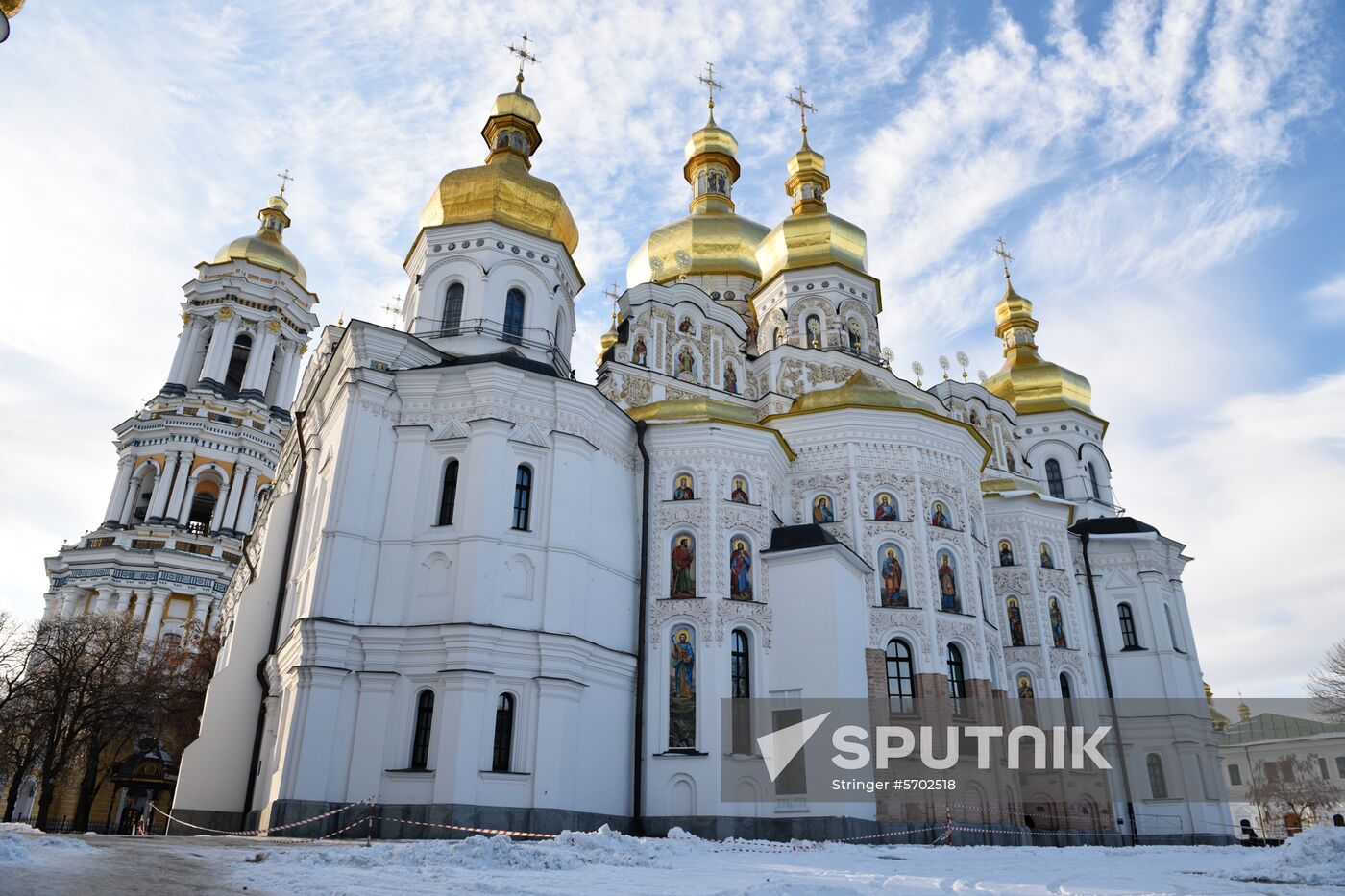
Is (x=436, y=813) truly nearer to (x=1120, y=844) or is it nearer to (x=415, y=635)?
(x=415, y=635)

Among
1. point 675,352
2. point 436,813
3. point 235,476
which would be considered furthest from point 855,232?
point 235,476

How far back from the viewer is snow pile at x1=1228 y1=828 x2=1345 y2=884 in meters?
9.09

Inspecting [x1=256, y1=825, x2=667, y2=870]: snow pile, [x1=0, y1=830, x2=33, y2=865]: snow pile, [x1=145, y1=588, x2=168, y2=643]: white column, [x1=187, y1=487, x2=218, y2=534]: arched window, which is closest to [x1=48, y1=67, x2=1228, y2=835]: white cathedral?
[x1=256, y1=825, x2=667, y2=870]: snow pile

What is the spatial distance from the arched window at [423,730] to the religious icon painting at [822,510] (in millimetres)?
9030

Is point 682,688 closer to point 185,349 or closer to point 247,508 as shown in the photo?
point 247,508

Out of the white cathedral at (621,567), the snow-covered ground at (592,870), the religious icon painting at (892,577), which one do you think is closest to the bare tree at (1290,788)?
the white cathedral at (621,567)

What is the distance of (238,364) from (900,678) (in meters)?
32.3

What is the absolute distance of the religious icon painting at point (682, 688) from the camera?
17.5 m

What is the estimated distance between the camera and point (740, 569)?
62.0 ft

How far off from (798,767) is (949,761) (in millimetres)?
3248

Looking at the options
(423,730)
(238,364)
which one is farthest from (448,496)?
(238,364)

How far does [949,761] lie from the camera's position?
18.4m

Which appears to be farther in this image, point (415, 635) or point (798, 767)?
point (798, 767)

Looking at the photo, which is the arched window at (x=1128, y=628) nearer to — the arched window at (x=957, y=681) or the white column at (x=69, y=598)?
the arched window at (x=957, y=681)
